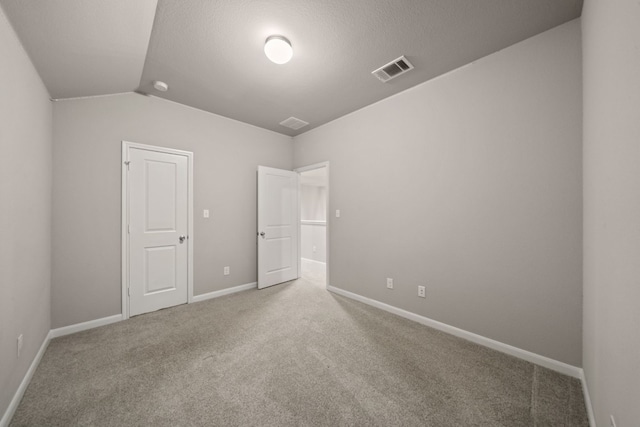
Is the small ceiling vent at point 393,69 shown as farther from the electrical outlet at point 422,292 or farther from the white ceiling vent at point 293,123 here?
the electrical outlet at point 422,292

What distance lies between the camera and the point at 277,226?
159 inches

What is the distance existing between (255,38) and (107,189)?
2.30 m

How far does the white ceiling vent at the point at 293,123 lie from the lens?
3.59 metres

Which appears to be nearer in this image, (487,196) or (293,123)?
(487,196)

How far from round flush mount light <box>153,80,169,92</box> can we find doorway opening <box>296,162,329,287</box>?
86.0 inches

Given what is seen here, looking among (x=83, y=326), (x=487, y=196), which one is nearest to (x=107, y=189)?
(x=83, y=326)

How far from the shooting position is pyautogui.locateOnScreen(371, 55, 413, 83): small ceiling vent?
88.3 inches

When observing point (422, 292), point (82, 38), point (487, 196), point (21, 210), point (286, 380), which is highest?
point (82, 38)

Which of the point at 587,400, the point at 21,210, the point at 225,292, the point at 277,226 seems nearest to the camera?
the point at 587,400

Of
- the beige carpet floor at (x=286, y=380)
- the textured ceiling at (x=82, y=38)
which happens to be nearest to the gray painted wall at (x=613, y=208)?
the beige carpet floor at (x=286, y=380)

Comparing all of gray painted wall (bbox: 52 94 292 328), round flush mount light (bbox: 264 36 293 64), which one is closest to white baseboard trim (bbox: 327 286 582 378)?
gray painted wall (bbox: 52 94 292 328)

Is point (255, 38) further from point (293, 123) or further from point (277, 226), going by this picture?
point (277, 226)

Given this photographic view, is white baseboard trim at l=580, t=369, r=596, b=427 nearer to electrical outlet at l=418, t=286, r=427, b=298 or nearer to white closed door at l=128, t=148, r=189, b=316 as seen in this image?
electrical outlet at l=418, t=286, r=427, b=298

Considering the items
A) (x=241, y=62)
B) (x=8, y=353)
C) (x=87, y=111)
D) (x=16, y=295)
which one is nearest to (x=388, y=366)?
(x=8, y=353)
